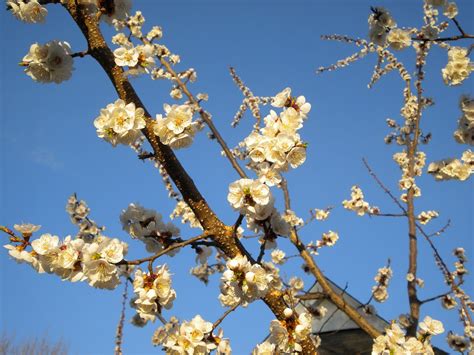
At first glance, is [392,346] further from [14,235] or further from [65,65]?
[65,65]

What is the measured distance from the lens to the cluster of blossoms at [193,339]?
224 cm

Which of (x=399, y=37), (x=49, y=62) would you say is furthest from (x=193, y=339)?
(x=399, y=37)

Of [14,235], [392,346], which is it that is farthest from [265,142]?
[392,346]

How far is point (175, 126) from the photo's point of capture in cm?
234

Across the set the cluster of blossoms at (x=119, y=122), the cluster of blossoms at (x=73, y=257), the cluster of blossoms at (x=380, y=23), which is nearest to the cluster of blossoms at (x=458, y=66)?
the cluster of blossoms at (x=380, y=23)

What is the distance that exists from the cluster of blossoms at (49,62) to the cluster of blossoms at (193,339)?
195 cm

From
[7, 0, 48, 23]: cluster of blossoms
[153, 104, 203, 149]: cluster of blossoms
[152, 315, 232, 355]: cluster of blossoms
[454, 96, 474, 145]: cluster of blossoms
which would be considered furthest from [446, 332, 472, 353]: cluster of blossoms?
[7, 0, 48, 23]: cluster of blossoms

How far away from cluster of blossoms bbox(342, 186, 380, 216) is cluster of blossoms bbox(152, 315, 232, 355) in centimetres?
546

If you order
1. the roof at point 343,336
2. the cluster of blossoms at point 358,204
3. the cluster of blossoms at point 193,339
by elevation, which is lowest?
the cluster of blossoms at point 193,339

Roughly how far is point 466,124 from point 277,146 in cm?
218

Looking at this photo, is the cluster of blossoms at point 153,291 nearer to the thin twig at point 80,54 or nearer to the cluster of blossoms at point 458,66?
the thin twig at point 80,54

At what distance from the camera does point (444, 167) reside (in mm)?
3984

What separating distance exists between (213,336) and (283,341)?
1.39 feet

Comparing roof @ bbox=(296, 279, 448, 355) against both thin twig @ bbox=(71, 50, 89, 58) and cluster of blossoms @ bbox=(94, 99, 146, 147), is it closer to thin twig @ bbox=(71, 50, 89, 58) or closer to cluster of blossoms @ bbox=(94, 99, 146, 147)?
cluster of blossoms @ bbox=(94, 99, 146, 147)
